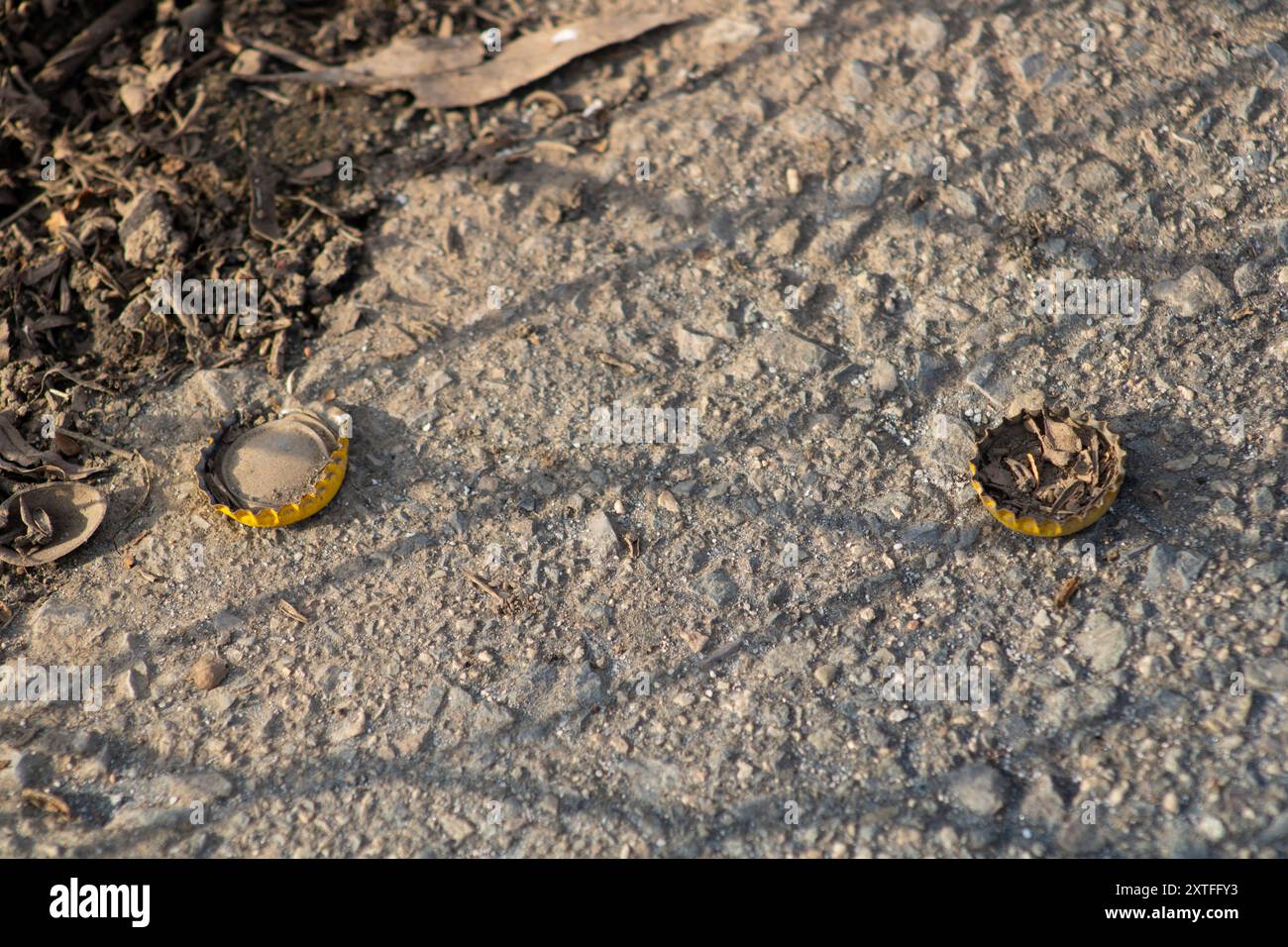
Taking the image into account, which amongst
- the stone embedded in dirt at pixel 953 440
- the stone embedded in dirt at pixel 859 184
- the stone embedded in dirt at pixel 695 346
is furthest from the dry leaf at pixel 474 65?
the stone embedded in dirt at pixel 953 440

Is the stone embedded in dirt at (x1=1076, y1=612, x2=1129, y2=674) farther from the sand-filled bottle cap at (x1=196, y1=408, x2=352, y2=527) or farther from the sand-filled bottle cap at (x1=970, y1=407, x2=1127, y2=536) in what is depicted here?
the sand-filled bottle cap at (x1=196, y1=408, x2=352, y2=527)

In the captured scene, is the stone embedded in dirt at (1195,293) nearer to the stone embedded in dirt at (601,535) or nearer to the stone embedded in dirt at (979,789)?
the stone embedded in dirt at (979,789)

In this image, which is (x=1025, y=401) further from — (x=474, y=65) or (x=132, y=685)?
(x=132, y=685)

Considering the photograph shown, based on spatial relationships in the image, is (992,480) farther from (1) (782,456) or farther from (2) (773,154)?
(2) (773,154)

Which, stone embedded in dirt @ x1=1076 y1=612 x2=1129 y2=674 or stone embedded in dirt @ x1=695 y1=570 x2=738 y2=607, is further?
stone embedded in dirt @ x1=695 y1=570 x2=738 y2=607

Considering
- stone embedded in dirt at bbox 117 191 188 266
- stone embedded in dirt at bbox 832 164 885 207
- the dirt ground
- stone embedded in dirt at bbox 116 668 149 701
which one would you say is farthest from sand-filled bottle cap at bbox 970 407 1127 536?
stone embedded in dirt at bbox 117 191 188 266

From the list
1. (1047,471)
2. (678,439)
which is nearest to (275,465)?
(678,439)
